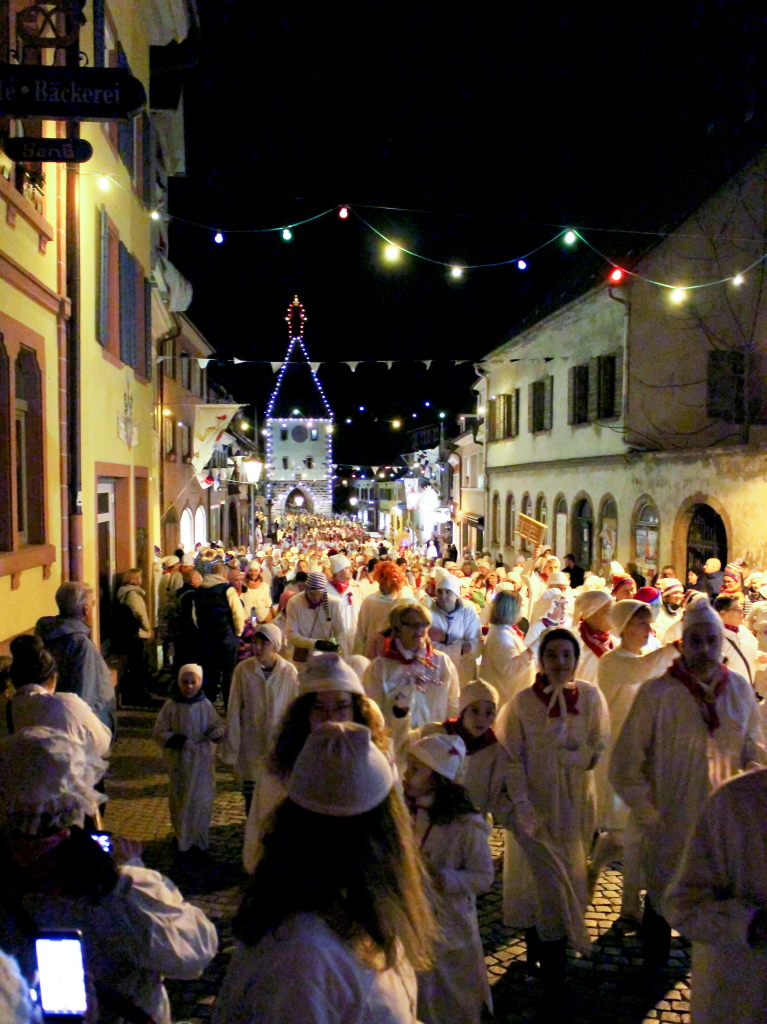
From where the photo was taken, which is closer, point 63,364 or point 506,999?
point 506,999

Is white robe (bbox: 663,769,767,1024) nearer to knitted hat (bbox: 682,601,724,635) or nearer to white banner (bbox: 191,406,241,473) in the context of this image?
knitted hat (bbox: 682,601,724,635)

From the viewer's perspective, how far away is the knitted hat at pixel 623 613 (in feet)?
18.3

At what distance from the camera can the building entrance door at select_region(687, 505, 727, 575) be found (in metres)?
15.9

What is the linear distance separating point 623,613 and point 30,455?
539 centimetres

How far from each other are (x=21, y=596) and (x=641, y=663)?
490cm

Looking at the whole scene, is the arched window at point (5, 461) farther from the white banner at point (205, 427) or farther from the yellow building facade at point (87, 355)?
the white banner at point (205, 427)

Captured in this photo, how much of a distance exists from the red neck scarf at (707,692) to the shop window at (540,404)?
21.2 metres

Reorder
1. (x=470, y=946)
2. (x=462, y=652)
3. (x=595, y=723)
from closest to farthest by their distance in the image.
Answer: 1. (x=470, y=946)
2. (x=595, y=723)
3. (x=462, y=652)

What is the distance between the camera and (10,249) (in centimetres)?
645

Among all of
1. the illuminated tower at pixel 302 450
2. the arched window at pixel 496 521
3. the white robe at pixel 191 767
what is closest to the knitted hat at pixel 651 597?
the white robe at pixel 191 767

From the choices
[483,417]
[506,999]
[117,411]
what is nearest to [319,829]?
[506,999]

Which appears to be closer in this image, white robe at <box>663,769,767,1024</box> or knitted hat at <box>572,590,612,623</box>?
white robe at <box>663,769,767,1024</box>

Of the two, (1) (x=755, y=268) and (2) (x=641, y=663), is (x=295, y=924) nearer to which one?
(2) (x=641, y=663)

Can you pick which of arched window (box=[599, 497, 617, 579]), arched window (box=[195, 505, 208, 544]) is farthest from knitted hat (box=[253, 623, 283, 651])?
arched window (box=[195, 505, 208, 544])
